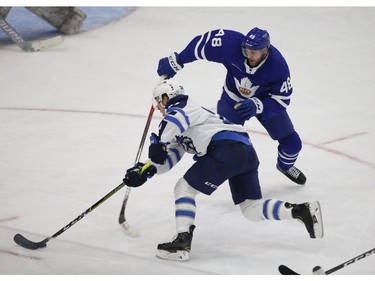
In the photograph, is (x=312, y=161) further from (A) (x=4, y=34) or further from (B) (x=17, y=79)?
(A) (x=4, y=34)

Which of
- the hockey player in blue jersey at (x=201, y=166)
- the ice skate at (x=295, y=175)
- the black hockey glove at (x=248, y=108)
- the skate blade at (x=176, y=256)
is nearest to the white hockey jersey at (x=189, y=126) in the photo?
the hockey player in blue jersey at (x=201, y=166)

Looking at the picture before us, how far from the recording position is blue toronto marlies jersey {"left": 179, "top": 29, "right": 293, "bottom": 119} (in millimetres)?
3811

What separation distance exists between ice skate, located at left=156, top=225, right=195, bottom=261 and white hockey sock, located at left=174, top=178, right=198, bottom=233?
0.03 metres

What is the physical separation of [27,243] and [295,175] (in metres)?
1.59

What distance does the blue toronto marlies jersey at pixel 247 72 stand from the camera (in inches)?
150

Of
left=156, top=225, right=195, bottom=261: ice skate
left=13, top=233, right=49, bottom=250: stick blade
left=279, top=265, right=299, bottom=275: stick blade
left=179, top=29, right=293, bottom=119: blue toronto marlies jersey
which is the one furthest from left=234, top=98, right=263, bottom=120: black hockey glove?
left=13, top=233, right=49, bottom=250: stick blade

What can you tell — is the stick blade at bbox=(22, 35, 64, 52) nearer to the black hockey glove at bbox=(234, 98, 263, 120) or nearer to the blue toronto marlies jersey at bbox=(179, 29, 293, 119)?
the blue toronto marlies jersey at bbox=(179, 29, 293, 119)

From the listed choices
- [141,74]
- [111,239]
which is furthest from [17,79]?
[111,239]

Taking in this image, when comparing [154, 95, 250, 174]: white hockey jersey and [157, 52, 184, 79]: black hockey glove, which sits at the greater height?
[154, 95, 250, 174]: white hockey jersey

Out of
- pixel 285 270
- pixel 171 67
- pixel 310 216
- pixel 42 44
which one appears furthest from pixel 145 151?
pixel 42 44

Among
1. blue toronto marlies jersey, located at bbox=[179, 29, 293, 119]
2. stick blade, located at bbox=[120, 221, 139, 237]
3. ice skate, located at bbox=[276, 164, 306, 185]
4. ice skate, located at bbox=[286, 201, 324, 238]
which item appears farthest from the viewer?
ice skate, located at bbox=[276, 164, 306, 185]

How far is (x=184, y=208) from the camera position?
10.7ft

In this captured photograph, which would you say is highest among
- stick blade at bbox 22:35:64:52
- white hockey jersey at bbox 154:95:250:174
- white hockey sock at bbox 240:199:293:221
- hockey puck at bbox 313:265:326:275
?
white hockey jersey at bbox 154:95:250:174

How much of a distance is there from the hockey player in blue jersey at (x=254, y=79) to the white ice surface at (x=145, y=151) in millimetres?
293
